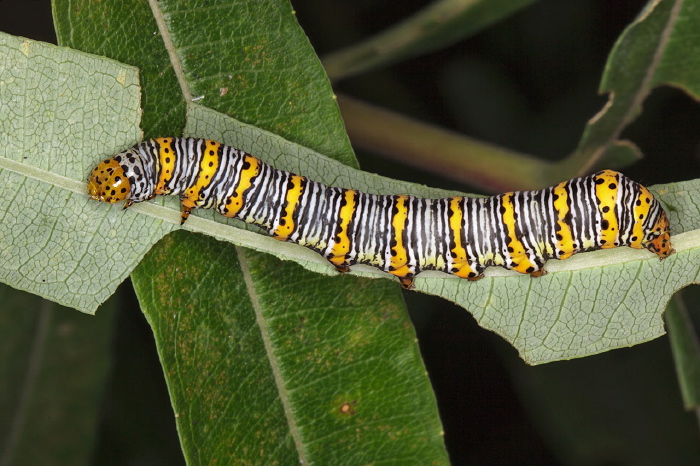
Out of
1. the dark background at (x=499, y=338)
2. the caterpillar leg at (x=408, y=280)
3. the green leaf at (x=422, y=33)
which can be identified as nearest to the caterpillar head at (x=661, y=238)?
the caterpillar leg at (x=408, y=280)

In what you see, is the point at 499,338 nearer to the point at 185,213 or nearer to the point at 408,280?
the point at 408,280

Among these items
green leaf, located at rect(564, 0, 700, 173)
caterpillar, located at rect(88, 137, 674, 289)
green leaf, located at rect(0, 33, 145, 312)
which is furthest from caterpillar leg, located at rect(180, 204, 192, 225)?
green leaf, located at rect(564, 0, 700, 173)

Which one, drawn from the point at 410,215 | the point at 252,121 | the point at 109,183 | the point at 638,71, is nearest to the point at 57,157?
the point at 109,183

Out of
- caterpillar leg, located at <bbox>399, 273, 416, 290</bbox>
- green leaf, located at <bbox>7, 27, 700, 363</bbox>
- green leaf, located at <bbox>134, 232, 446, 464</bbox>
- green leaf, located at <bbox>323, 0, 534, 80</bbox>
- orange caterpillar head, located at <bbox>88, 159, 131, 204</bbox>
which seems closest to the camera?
orange caterpillar head, located at <bbox>88, 159, 131, 204</bbox>

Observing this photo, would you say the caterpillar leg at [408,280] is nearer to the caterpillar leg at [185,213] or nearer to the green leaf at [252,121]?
the green leaf at [252,121]

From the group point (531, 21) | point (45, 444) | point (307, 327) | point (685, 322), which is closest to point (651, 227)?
point (685, 322)

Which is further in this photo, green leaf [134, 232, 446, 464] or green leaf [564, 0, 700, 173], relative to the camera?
green leaf [564, 0, 700, 173]

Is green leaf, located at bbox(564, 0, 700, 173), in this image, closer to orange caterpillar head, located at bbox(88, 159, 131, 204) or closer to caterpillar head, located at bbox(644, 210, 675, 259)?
caterpillar head, located at bbox(644, 210, 675, 259)
